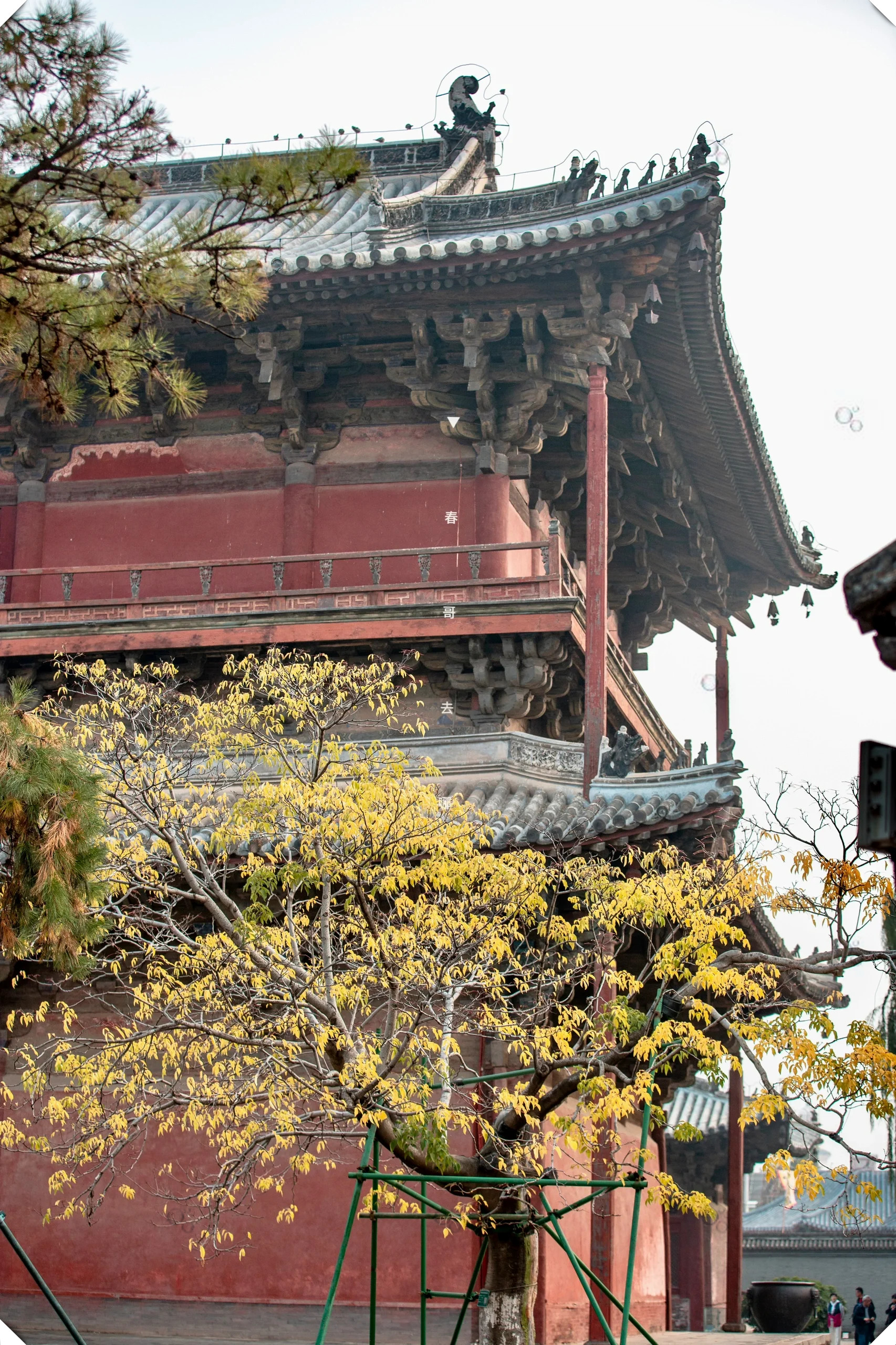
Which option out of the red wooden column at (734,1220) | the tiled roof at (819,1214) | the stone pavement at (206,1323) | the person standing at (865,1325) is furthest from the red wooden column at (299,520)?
the tiled roof at (819,1214)

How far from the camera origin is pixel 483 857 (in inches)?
452

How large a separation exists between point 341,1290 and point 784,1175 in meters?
5.48

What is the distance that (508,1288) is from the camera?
10758 mm

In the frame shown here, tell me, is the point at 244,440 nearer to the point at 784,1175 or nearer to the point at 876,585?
the point at 784,1175

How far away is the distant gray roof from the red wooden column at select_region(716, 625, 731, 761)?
659 inches

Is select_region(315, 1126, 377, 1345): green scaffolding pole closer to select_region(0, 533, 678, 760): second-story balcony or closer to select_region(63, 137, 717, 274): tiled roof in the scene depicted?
select_region(63, 137, 717, 274): tiled roof

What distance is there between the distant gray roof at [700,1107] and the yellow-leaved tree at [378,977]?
26.3m

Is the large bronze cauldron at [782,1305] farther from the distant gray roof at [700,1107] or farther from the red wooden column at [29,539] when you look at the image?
the distant gray roof at [700,1107]

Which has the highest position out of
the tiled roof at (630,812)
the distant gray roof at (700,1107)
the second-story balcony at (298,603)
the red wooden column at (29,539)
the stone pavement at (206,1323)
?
the red wooden column at (29,539)

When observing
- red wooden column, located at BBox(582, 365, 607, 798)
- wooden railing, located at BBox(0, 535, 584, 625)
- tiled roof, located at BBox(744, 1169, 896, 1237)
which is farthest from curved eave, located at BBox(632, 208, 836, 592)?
tiled roof, located at BBox(744, 1169, 896, 1237)

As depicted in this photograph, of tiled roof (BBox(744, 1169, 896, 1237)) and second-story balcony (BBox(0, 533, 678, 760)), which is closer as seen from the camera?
second-story balcony (BBox(0, 533, 678, 760))

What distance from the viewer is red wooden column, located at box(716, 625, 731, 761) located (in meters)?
21.8

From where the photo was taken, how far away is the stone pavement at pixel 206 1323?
13703 mm

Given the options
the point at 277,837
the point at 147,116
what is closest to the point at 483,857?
the point at 277,837
